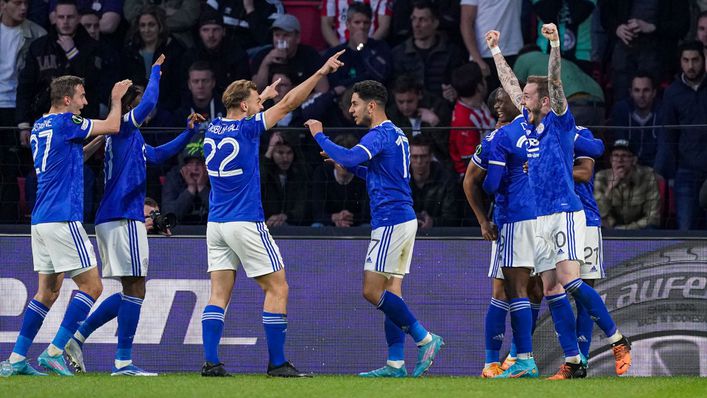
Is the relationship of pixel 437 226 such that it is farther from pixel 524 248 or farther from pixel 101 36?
pixel 101 36

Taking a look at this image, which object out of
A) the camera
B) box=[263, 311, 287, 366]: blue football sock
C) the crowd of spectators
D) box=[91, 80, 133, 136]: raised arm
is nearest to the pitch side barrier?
the crowd of spectators

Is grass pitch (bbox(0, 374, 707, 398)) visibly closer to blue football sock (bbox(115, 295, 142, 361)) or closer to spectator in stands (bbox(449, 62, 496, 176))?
blue football sock (bbox(115, 295, 142, 361))

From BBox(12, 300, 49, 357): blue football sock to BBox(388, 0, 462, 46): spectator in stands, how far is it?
6.38m

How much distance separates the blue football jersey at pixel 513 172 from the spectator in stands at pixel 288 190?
2.65 meters

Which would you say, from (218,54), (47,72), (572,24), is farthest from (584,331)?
(47,72)

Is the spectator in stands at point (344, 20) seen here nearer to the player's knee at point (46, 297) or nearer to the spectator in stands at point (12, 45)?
the spectator in stands at point (12, 45)

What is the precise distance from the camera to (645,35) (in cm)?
1505

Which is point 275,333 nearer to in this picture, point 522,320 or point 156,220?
point 522,320

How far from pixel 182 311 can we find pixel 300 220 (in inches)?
57.3

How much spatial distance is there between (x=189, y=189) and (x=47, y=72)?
290 cm

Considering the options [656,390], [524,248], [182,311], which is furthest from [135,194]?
[656,390]

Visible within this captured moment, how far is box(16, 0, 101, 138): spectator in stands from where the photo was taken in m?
15.0

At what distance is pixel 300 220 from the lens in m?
13.2

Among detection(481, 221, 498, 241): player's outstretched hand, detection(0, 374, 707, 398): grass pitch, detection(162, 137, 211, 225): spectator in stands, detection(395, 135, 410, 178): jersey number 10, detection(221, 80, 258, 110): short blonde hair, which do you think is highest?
detection(221, 80, 258, 110): short blonde hair
